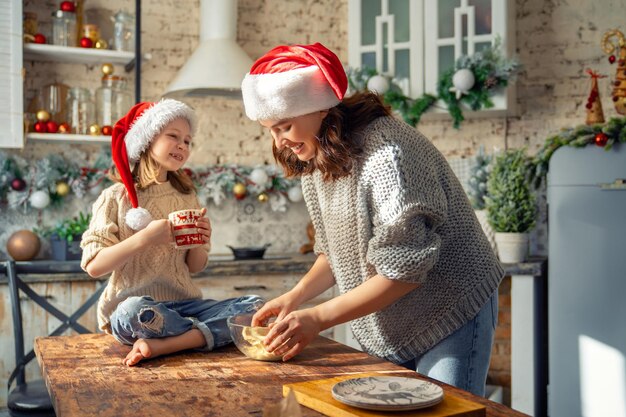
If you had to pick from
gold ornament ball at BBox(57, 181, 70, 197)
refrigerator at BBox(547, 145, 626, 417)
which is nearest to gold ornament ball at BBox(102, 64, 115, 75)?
gold ornament ball at BBox(57, 181, 70, 197)

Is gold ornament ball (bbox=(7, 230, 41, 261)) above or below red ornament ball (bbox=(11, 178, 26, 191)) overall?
below

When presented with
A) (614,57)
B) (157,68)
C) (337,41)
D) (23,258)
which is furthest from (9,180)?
(614,57)

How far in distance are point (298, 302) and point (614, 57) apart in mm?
2746

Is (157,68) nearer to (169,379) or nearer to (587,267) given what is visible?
(587,267)

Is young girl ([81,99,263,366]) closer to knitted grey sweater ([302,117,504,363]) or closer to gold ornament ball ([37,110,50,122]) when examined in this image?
knitted grey sweater ([302,117,504,363])

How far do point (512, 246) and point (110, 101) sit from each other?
2154 mm

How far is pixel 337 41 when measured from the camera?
15.1 ft

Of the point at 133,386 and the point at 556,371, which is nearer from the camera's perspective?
the point at 133,386

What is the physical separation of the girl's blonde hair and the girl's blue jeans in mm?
952

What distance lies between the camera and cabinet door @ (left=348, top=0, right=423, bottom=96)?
410 centimetres

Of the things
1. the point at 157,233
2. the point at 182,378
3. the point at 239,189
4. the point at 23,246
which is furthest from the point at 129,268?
the point at 239,189

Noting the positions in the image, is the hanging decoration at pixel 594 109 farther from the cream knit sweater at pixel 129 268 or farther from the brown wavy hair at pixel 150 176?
the cream knit sweater at pixel 129 268

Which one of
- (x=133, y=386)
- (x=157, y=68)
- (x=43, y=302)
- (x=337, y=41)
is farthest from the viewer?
(x=337, y=41)

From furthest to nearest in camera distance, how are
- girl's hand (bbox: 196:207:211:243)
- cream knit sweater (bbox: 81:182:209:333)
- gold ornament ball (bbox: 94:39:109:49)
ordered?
gold ornament ball (bbox: 94:39:109:49)
cream knit sweater (bbox: 81:182:209:333)
girl's hand (bbox: 196:207:211:243)
